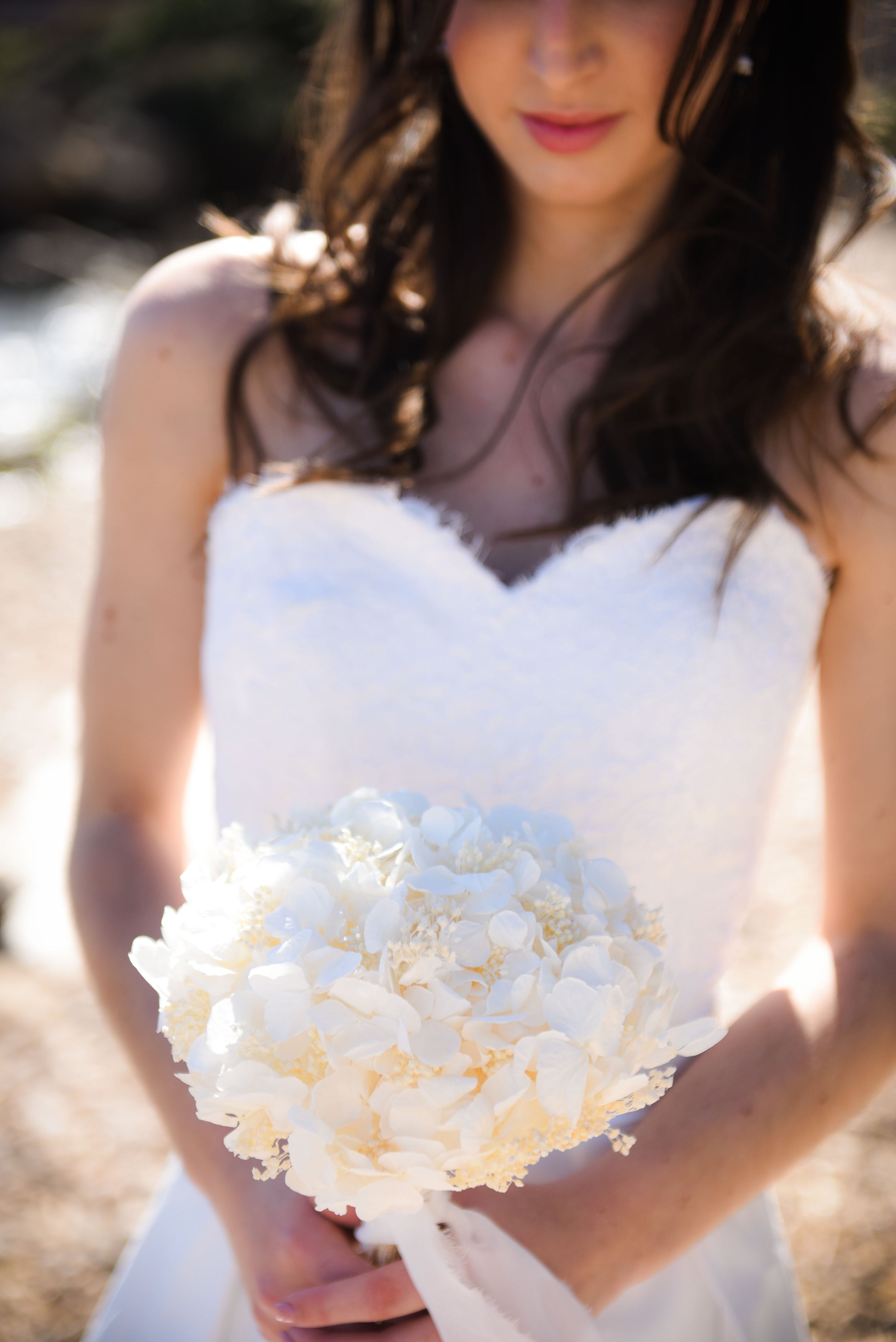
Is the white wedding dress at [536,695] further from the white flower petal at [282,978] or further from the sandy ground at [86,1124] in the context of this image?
the white flower petal at [282,978]

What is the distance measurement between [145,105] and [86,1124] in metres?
12.7

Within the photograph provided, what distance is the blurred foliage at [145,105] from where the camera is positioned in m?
11.2

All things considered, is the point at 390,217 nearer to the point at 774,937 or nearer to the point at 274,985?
the point at 274,985

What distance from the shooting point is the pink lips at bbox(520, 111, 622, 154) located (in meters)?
1.71

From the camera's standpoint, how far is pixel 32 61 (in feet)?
41.8

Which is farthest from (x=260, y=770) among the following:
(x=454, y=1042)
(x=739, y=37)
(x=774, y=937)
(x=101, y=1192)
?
(x=774, y=937)

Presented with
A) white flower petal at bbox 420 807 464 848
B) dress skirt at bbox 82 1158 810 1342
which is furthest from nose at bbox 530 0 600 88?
dress skirt at bbox 82 1158 810 1342

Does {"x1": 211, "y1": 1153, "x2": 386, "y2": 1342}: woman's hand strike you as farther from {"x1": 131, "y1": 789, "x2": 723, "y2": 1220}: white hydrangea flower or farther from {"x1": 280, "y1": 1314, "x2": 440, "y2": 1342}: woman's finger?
{"x1": 131, "y1": 789, "x2": 723, "y2": 1220}: white hydrangea flower

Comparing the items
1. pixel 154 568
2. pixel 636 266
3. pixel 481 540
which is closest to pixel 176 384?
pixel 154 568

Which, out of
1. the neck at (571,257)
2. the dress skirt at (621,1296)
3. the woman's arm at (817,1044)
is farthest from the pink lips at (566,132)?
the dress skirt at (621,1296)

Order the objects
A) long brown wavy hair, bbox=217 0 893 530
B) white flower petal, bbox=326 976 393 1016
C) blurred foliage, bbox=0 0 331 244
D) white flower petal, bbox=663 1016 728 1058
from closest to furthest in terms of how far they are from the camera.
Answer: white flower petal, bbox=326 976 393 1016, white flower petal, bbox=663 1016 728 1058, long brown wavy hair, bbox=217 0 893 530, blurred foliage, bbox=0 0 331 244

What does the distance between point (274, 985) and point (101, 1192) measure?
8.54 ft

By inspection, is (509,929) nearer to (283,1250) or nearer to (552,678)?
(283,1250)

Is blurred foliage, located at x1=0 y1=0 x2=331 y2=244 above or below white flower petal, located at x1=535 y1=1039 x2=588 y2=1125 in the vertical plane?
below
